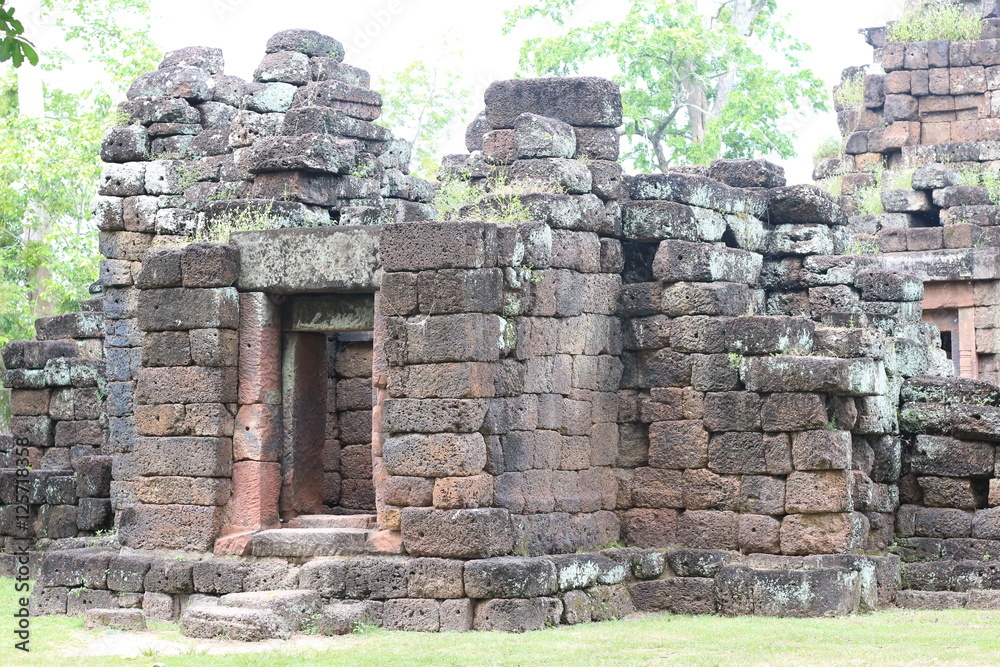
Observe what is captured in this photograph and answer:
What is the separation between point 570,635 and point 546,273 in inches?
151

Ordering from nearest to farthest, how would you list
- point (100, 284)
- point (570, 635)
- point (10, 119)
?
point (570, 635) < point (100, 284) < point (10, 119)

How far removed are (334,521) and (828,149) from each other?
640 inches

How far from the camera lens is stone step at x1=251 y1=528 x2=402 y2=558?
15.7 meters

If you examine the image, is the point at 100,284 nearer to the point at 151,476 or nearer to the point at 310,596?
the point at 151,476

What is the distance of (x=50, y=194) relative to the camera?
36.2m

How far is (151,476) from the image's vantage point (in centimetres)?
1667

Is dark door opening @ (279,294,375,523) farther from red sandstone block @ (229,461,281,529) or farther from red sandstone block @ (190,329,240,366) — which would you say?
red sandstone block @ (190,329,240,366)

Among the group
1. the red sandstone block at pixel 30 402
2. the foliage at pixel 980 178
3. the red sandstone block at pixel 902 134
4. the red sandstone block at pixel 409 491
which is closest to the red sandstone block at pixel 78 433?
the red sandstone block at pixel 30 402

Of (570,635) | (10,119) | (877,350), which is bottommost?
(570,635)

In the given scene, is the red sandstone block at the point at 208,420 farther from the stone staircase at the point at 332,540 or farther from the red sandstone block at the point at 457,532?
the red sandstone block at the point at 457,532

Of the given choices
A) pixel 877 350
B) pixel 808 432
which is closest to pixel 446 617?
pixel 808 432

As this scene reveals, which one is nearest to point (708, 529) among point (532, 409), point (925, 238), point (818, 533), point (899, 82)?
point (818, 533)

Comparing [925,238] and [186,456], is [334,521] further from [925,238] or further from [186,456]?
[925,238]

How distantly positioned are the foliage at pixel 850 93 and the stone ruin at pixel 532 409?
10.8m
